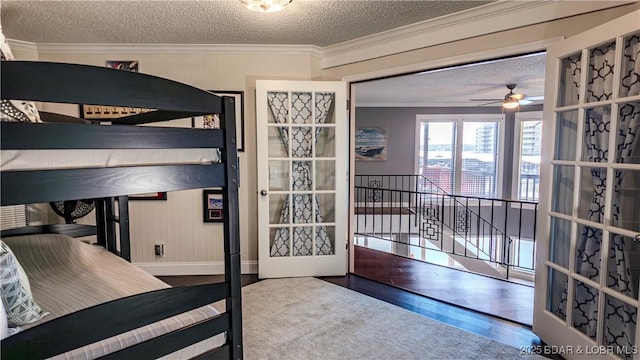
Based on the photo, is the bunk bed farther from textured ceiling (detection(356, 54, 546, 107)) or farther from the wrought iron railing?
the wrought iron railing

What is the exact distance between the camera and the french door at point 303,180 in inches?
137

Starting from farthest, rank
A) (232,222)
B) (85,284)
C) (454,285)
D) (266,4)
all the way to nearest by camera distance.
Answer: (454,285), (266,4), (85,284), (232,222)

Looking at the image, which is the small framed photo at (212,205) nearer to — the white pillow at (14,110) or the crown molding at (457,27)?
the crown molding at (457,27)

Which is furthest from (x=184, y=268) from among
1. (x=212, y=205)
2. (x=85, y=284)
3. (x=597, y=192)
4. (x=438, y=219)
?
(x=438, y=219)

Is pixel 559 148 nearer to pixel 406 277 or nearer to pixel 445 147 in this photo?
pixel 406 277

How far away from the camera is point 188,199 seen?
364cm

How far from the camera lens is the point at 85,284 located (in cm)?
176

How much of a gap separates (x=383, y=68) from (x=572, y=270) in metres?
2.23

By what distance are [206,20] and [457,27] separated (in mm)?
2055

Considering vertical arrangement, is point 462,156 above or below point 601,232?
above

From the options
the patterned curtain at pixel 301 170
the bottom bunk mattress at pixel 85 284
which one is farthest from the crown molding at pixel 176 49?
the bottom bunk mattress at pixel 85 284

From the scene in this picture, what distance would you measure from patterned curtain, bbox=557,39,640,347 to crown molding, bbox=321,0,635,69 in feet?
1.55

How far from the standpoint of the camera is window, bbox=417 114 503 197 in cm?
789

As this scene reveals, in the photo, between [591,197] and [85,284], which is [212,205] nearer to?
[85,284]
